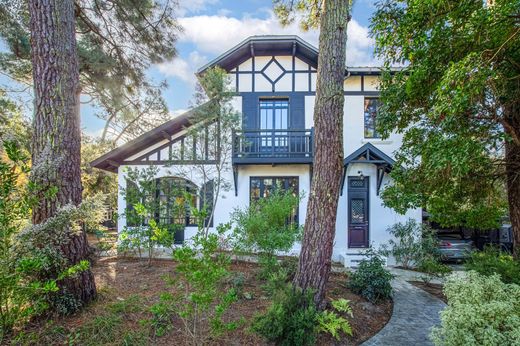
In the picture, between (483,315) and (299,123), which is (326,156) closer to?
(483,315)

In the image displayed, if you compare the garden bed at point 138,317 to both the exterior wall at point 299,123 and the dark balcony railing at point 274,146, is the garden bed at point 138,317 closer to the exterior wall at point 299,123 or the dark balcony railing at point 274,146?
the exterior wall at point 299,123

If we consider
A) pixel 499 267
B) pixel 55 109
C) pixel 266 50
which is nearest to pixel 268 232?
pixel 499 267

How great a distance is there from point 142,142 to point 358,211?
8.53 meters

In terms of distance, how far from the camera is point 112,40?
8227mm

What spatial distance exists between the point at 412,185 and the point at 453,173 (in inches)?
48.9

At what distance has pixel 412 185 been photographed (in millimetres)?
5445

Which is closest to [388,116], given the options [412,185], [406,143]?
[406,143]

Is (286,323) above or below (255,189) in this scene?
below

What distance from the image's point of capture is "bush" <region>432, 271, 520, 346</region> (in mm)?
2687

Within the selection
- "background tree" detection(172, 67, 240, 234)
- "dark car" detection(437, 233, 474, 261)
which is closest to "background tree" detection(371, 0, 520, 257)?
"dark car" detection(437, 233, 474, 261)

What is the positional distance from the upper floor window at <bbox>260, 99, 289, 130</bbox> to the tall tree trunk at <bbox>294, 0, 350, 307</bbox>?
5.79m

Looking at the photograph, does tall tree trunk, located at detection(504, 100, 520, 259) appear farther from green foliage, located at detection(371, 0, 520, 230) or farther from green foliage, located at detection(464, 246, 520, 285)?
green foliage, located at detection(464, 246, 520, 285)

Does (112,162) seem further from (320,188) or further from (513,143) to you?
(513,143)

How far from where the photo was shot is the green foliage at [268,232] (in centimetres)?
569
